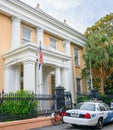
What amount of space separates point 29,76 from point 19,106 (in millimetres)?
3459

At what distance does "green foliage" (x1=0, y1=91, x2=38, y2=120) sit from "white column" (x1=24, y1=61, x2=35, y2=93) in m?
2.36

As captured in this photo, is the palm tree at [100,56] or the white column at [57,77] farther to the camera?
the palm tree at [100,56]

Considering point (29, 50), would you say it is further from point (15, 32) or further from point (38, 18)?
point (38, 18)

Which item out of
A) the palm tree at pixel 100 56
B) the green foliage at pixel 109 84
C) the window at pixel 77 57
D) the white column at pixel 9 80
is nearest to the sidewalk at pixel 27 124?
the white column at pixel 9 80

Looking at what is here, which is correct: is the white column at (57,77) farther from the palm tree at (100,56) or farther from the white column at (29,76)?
the palm tree at (100,56)

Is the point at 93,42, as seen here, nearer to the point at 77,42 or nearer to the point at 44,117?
the point at 77,42

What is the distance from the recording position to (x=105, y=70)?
24.9 metres

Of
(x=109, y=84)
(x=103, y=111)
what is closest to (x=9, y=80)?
(x=103, y=111)

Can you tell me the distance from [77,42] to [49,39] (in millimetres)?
4924

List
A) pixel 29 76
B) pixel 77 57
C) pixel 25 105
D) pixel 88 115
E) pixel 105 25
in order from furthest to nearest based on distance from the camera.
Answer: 1. pixel 105 25
2. pixel 77 57
3. pixel 29 76
4. pixel 25 105
5. pixel 88 115

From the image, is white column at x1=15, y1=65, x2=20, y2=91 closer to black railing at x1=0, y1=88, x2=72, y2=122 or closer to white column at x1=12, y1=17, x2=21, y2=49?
white column at x1=12, y1=17, x2=21, y2=49

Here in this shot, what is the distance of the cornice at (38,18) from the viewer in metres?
18.5

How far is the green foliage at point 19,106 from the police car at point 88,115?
6.48 ft

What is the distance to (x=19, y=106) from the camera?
12266mm
